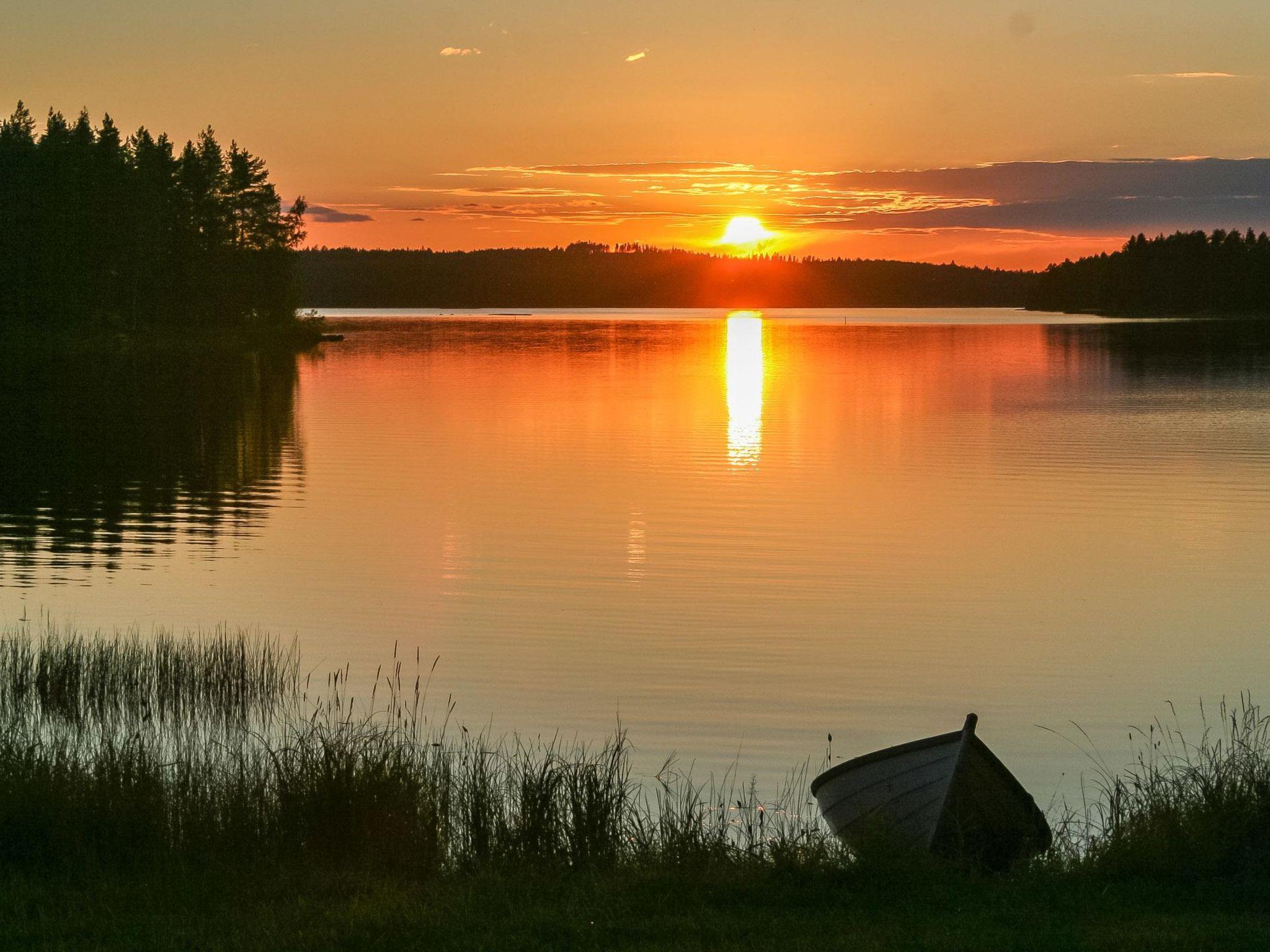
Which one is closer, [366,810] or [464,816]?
[366,810]

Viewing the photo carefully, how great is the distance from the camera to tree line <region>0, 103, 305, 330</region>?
8281cm

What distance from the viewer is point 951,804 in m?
10.6

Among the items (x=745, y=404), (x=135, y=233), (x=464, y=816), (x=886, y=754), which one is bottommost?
(x=464, y=816)

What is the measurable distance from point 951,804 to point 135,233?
94.2 metres

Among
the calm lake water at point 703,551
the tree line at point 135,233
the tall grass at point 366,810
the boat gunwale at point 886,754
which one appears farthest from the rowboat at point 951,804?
the tree line at point 135,233

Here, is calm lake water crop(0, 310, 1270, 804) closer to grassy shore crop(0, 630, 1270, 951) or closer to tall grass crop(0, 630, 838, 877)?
tall grass crop(0, 630, 838, 877)

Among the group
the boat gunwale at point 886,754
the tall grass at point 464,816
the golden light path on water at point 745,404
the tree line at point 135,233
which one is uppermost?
the tree line at point 135,233

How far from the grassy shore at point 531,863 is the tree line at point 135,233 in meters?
76.7

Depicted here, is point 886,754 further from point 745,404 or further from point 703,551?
point 745,404

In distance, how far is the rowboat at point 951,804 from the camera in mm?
10555

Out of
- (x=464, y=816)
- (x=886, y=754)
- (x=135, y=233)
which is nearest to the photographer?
(x=464, y=816)

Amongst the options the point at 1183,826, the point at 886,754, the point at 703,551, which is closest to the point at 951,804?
the point at 886,754

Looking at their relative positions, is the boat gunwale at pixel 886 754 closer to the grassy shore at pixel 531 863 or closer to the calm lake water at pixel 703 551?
the grassy shore at pixel 531 863

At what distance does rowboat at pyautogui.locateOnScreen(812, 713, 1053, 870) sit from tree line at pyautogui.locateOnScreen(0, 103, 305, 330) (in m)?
80.3
